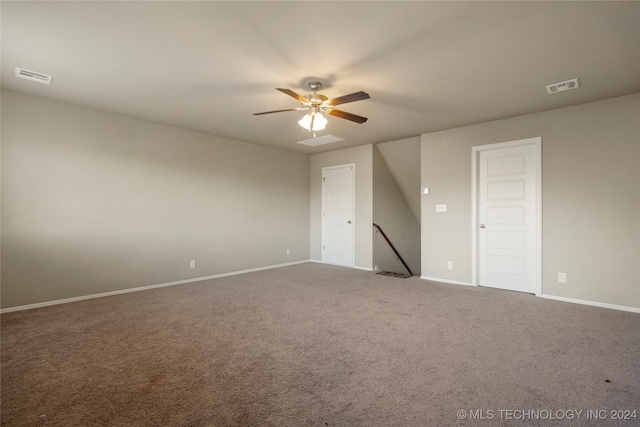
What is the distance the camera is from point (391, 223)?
6.55m

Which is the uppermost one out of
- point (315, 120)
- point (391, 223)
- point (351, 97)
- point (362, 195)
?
point (351, 97)

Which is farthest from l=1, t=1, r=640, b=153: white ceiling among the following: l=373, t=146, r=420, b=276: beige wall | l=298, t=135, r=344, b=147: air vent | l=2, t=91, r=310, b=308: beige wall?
l=373, t=146, r=420, b=276: beige wall

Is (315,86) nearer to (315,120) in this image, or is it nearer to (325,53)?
(315,120)

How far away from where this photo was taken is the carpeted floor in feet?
5.63

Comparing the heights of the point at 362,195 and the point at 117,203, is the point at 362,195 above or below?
above

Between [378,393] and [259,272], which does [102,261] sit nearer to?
[259,272]

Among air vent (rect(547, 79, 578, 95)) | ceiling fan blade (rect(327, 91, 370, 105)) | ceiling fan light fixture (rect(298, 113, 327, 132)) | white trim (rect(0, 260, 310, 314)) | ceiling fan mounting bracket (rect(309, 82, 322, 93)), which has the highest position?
air vent (rect(547, 79, 578, 95))

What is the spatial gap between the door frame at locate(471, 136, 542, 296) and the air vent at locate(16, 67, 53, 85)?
18.3ft

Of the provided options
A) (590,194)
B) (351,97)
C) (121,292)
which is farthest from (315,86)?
(121,292)

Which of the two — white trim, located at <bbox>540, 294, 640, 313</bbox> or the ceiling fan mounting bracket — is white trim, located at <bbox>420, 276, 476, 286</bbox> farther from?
the ceiling fan mounting bracket

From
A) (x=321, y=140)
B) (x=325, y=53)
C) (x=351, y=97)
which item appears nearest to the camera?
(x=325, y=53)

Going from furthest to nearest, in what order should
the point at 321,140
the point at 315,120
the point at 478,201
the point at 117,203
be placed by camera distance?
1. the point at 321,140
2. the point at 478,201
3. the point at 117,203
4. the point at 315,120

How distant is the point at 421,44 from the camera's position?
245 cm

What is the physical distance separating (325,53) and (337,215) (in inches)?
168
